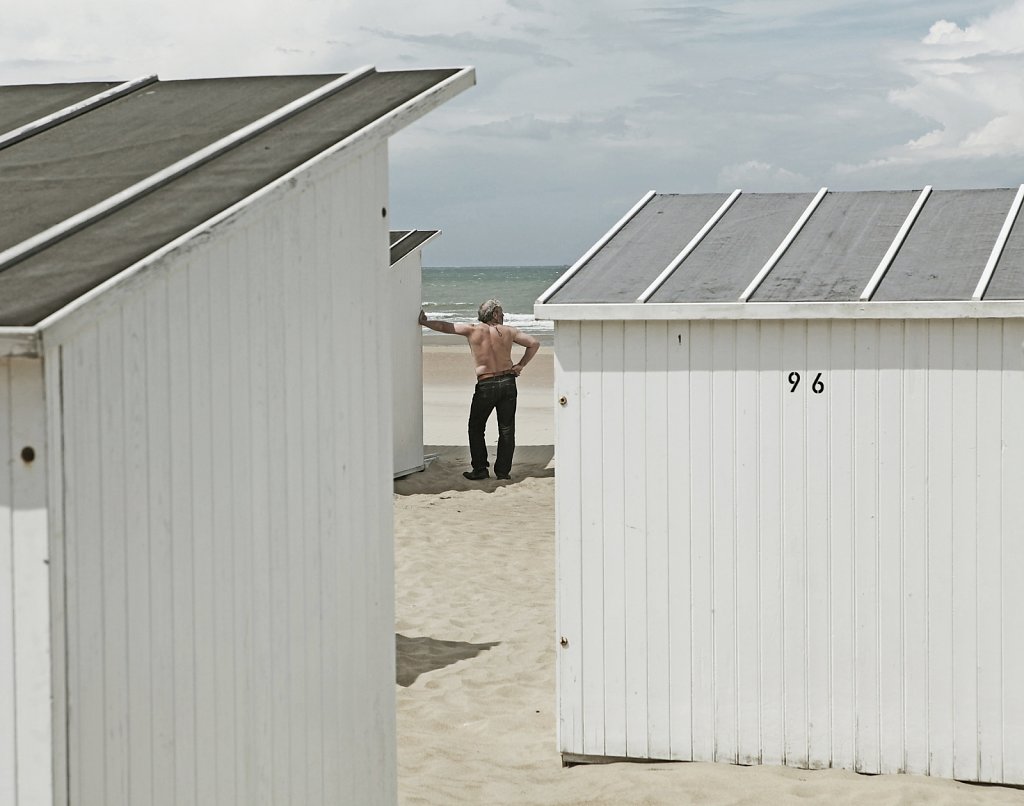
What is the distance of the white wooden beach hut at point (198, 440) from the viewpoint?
298 cm

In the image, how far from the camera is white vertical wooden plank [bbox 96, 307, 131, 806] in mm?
3096

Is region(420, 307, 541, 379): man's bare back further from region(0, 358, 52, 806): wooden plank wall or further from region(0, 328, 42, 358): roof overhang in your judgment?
region(0, 328, 42, 358): roof overhang

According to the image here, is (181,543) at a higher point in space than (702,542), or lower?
higher

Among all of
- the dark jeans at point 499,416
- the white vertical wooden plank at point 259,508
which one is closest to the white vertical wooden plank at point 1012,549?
the white vertical wooden plank at point 259,508

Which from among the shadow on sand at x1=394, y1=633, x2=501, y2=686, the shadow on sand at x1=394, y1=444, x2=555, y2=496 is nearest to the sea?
the shadow on sand at x1=394, y1=444, x2=555, y2=496

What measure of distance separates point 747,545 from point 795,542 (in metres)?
0.19

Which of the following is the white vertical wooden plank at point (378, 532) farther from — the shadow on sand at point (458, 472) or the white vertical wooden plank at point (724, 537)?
the shadow on sand at point (458, 472)

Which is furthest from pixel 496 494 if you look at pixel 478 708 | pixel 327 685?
pixel 327 685

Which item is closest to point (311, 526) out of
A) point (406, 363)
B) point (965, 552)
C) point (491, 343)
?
point (965, 552)

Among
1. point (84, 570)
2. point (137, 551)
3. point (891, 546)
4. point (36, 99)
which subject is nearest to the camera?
point (84, 570)

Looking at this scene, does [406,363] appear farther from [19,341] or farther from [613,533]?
[19,341]

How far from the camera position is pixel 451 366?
28.9 m

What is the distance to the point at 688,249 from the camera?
20.3 feet

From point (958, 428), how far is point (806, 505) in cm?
65
